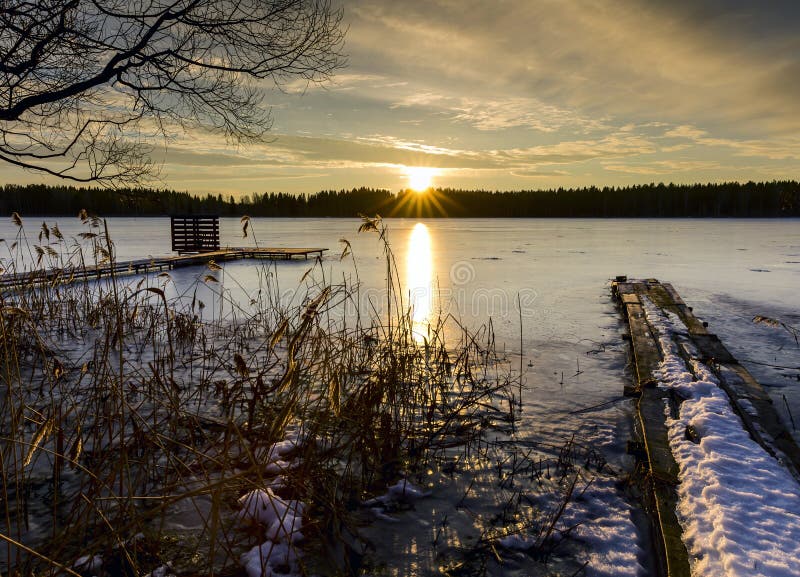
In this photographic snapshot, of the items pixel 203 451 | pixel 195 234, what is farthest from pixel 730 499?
pixel 195 234

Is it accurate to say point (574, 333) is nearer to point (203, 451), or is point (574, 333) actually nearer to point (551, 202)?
point (203, 451)

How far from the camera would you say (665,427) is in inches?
176

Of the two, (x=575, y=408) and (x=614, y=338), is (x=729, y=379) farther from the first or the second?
(x=614, y=338)

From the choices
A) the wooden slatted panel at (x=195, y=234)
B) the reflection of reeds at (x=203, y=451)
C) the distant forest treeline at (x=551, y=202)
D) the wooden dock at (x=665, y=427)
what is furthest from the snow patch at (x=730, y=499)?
the distant forest treeline at (x=551, y=202)

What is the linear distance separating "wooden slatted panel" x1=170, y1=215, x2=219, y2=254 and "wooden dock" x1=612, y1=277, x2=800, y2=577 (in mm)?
25970

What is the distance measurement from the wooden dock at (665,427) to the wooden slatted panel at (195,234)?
25970 mm

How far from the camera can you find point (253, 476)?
3678mm

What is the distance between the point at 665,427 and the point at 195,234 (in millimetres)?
29158

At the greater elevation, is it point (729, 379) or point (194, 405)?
point (729, 379)

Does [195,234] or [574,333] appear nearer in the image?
[574,333]

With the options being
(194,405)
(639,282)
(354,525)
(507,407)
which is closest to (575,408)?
(507,407)

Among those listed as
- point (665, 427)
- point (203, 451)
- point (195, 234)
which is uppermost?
point (195, 234)

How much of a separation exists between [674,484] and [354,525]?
2.22 meters

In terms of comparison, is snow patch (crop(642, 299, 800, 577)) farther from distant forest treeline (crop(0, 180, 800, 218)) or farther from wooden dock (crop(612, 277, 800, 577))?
distant forest treeline (crop(0, 180, 800, 218))
